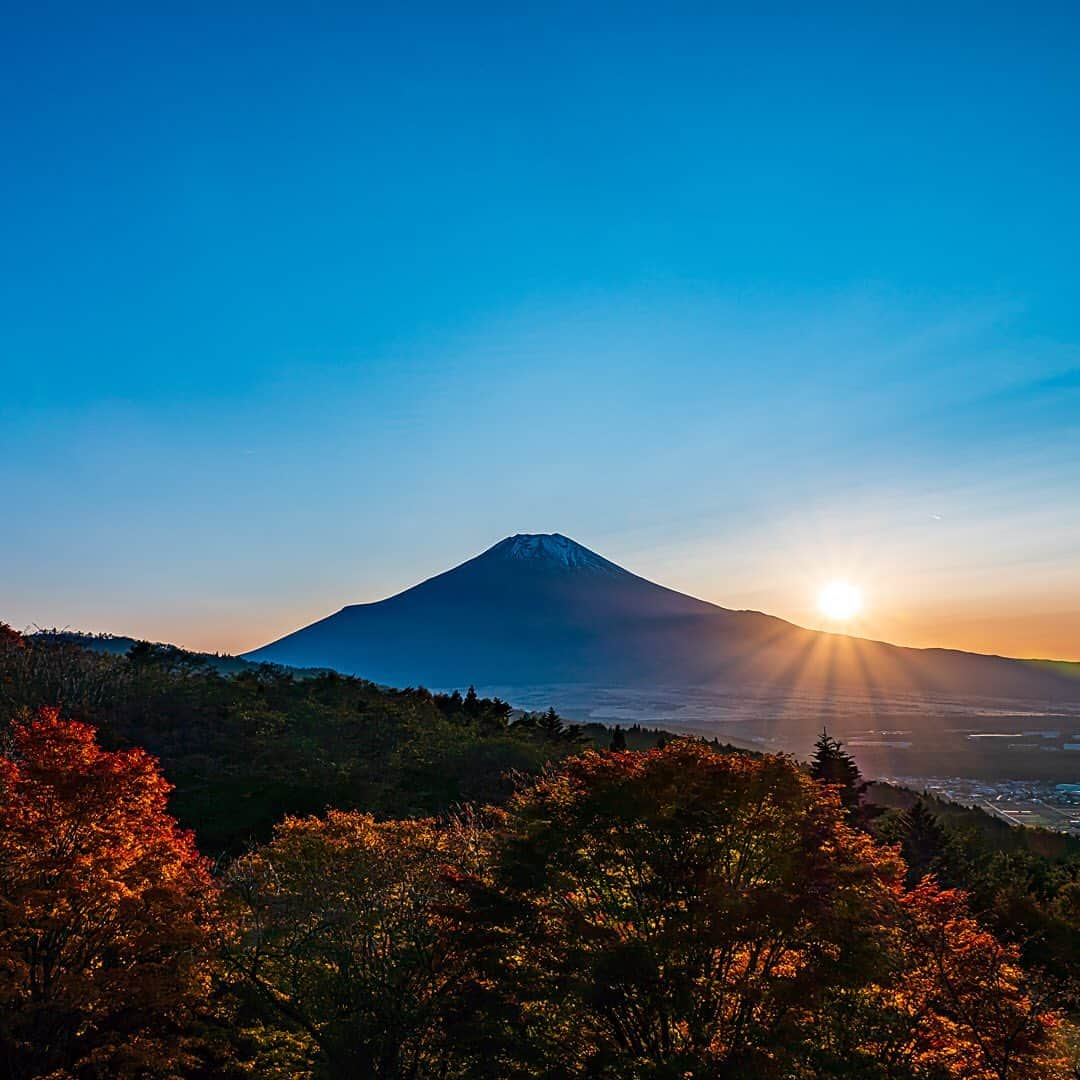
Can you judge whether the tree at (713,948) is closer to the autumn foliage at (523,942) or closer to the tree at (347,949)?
the autumn foliage at (523,942)

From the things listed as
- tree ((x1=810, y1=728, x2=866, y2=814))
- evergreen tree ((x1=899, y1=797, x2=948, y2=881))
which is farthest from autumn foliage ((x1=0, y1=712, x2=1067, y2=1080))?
tree ((x1=810, y1=728, x2=866, y2=814))

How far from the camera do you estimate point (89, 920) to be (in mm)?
13703

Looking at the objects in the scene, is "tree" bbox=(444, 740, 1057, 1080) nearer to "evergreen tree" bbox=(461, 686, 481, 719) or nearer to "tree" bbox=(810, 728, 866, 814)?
"tree" bbox=(810, 728, 866, 814)

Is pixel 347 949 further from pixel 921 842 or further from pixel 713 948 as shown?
pixel 921 842

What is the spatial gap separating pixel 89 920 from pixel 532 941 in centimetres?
842

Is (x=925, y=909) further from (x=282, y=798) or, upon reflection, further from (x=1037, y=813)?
(x=1037, y=813)

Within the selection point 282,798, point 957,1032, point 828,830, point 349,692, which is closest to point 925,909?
point 957,1032

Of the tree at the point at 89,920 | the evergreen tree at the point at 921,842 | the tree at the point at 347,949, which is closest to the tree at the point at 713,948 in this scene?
the tree at the point at 347,949

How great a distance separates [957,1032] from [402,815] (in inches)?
940

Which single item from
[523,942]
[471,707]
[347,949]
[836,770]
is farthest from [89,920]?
[471,707]

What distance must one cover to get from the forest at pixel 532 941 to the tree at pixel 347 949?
47mm

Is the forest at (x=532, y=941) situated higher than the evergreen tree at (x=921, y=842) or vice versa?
the forest at (x=532, y=941)

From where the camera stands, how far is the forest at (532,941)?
30.3 feet

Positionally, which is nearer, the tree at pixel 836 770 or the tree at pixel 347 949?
the tree at pixel 347 949
